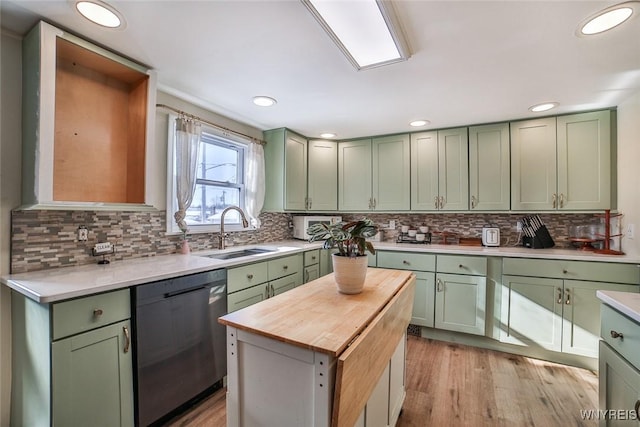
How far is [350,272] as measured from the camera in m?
1.44

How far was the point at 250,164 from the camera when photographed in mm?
3162

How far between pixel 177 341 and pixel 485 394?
2.24 meters

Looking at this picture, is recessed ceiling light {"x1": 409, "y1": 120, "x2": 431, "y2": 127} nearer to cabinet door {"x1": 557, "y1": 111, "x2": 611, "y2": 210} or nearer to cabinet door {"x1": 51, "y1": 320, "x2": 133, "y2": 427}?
cabinet door {"x1": 557, "y1": 111, "x2": 611, "y2": 210}

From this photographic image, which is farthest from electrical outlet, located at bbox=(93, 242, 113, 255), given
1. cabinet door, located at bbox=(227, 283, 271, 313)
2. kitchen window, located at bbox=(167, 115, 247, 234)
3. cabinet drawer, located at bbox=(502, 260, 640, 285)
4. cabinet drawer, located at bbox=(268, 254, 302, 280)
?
cabinet drawer, located at bbox=(502, 260, 640, 285)

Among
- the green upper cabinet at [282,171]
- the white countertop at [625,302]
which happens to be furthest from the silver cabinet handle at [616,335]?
the green upper cabinet at [282,171]

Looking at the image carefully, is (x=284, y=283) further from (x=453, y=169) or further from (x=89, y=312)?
(x=453, y=169)

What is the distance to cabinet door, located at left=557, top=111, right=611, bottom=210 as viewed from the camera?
99.4 inches

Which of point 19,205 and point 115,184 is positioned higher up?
point 115,184

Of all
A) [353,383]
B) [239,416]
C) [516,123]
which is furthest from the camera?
[516,123]

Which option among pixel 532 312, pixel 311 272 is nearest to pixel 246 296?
pixel 311 272

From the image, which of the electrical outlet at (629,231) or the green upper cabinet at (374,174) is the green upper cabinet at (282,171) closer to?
the green upper cabinet at (374,174)

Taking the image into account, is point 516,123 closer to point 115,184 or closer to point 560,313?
point 560,313

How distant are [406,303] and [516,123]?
2.47 meters

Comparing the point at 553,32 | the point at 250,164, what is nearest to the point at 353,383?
the point at 553,32
